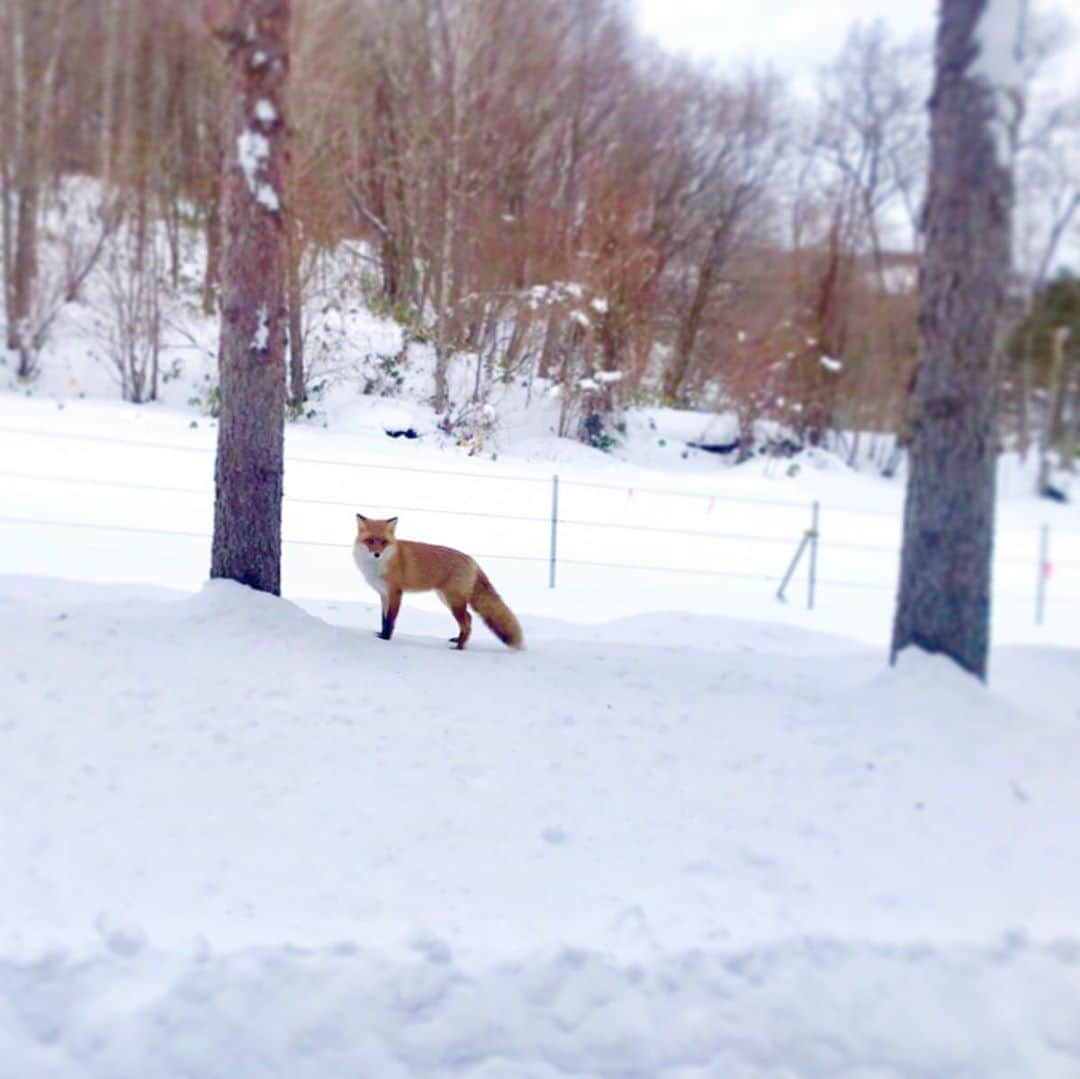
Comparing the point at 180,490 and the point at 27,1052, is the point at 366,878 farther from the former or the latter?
the point at 180,490

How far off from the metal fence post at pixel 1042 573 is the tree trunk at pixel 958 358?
1010 mm

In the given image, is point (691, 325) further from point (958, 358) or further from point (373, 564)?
point (373, 564)

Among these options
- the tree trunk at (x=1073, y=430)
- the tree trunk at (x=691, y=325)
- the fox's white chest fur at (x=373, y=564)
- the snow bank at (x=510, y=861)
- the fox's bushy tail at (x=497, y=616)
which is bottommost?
the snow bank at (x=510, y=861)

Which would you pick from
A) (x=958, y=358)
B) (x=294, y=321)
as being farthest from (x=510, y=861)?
(x=294, y=321)

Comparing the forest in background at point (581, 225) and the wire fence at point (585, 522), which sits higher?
the forest in background at point (581, 225)

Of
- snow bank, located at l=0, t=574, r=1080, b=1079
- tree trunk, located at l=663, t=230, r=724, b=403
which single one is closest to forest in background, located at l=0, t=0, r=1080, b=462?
tree trunk, located at l=663, t=230, r=724, b=403

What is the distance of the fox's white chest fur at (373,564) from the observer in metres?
5.32

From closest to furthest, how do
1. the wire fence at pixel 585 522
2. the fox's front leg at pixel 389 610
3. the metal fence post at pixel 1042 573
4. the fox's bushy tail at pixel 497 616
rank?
the metal fence post at pixel 1042 573 < the fox's front leg at pixel 389 610 < the fox's bushy tail at pixel 497 616 < the wire fence at pixel 585 522

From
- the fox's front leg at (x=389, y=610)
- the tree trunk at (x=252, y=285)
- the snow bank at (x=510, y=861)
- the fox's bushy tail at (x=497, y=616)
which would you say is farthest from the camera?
the fox's bushy tail at (x=497, y=616)

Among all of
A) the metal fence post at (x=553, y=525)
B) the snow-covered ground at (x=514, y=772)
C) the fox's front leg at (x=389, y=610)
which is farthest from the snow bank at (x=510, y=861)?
the metal fence post at (x=553, y=525)

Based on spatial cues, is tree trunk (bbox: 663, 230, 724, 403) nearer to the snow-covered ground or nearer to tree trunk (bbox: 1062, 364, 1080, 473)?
the snow-covered ground

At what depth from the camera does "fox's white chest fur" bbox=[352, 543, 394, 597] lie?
532cm

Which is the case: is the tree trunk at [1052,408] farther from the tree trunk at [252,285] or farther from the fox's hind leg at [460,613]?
the tree trunk at [252,285]

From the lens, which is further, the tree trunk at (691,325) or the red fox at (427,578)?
the tree trunk at (691,325)
